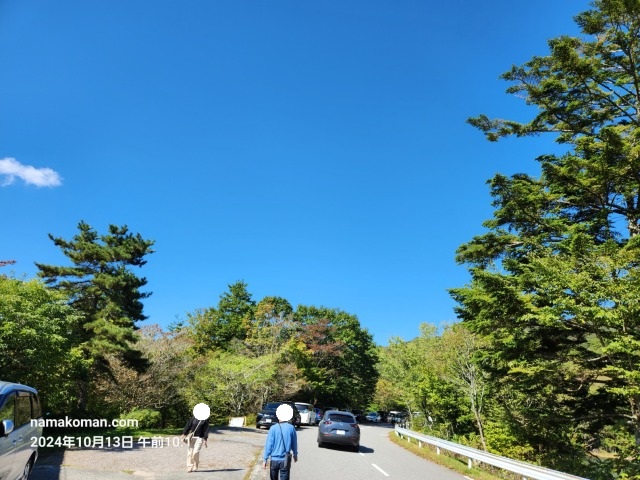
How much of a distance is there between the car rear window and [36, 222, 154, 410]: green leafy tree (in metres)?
10.6

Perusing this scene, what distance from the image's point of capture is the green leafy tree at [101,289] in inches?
786

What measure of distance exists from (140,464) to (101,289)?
42.3 feet

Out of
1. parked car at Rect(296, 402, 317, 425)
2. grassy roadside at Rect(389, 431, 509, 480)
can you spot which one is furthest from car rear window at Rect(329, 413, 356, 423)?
parked car at Rect(296, 402, 317, 425)

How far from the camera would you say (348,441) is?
16625mm

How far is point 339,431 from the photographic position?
16.7 meters

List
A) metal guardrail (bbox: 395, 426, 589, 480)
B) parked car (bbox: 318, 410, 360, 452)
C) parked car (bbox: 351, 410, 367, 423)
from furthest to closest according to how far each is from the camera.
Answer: parked car (bbox: 351, 410, 367, 423) → parked car (bbox: 318, 410, 360, 452) → metal guardrail (bbox: 395, 426, 589, 480)

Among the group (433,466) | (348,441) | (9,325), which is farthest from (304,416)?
(9,325)

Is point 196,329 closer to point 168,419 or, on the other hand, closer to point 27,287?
point 168,419

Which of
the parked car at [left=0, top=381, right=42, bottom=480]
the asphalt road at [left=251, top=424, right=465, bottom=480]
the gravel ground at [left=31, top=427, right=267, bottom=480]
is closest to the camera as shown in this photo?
the parked car at [left=0, top=381, right=42, bottom=480]

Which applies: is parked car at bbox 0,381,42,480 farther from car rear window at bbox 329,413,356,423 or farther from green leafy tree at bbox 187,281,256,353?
green leafy tree at bbox 187,281,256,353

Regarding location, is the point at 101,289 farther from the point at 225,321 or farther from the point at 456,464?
the point at 225,321

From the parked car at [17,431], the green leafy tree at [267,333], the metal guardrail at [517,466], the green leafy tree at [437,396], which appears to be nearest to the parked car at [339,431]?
the metal guardrail at [517,466]

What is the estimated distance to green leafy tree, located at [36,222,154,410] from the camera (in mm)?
19969

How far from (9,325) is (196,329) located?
42034 millimetres
